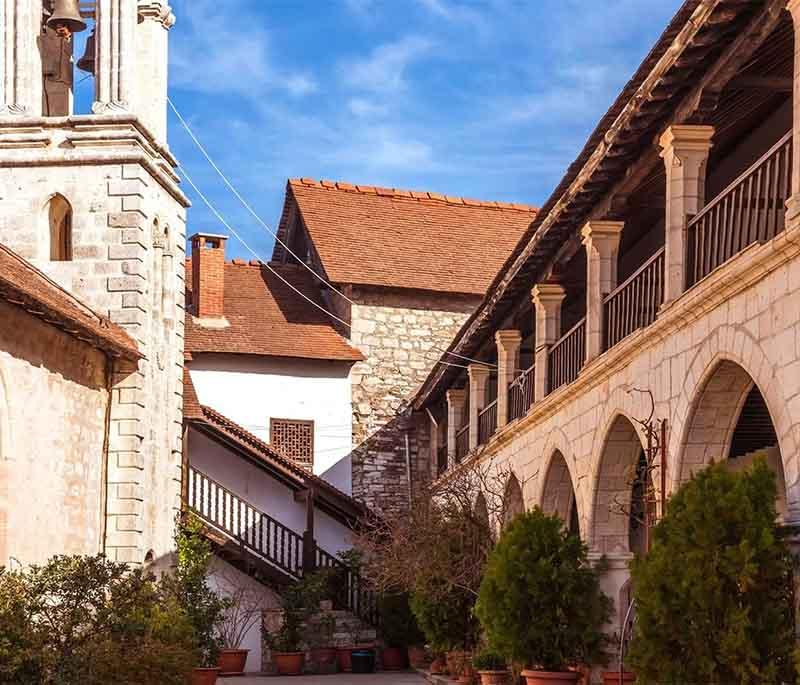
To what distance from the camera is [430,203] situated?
3588 centimetres

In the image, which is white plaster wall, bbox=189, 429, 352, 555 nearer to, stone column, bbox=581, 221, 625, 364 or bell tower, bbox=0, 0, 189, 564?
bell tower, bbox=0, 0, 189, 564

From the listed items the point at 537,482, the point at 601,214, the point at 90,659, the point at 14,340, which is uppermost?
the point at 601,214

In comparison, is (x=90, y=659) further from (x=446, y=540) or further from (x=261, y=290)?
(x=261, y=290)

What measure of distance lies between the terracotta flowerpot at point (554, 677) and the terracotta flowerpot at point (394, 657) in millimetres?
12181

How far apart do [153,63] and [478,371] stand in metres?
7.82

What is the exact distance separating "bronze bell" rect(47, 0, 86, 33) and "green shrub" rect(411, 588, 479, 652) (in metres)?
9.32

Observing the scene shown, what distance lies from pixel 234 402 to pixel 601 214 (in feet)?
51.7

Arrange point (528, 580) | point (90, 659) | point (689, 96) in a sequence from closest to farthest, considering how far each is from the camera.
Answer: point (689, 96)
point (90, 659)
point (528, 580)

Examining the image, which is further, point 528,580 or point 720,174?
point 720,174

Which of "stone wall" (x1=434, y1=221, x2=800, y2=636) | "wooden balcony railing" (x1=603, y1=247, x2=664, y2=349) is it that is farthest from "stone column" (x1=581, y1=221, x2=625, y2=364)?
"stone wall" (x1=434, y1=221, x2=800, y2=636)

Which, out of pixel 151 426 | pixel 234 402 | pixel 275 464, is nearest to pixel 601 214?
pixel 151 426

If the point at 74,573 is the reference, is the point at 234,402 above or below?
above

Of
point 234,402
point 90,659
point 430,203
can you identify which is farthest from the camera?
point 430,203

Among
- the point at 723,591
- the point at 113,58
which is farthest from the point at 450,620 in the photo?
the point at 723,591
